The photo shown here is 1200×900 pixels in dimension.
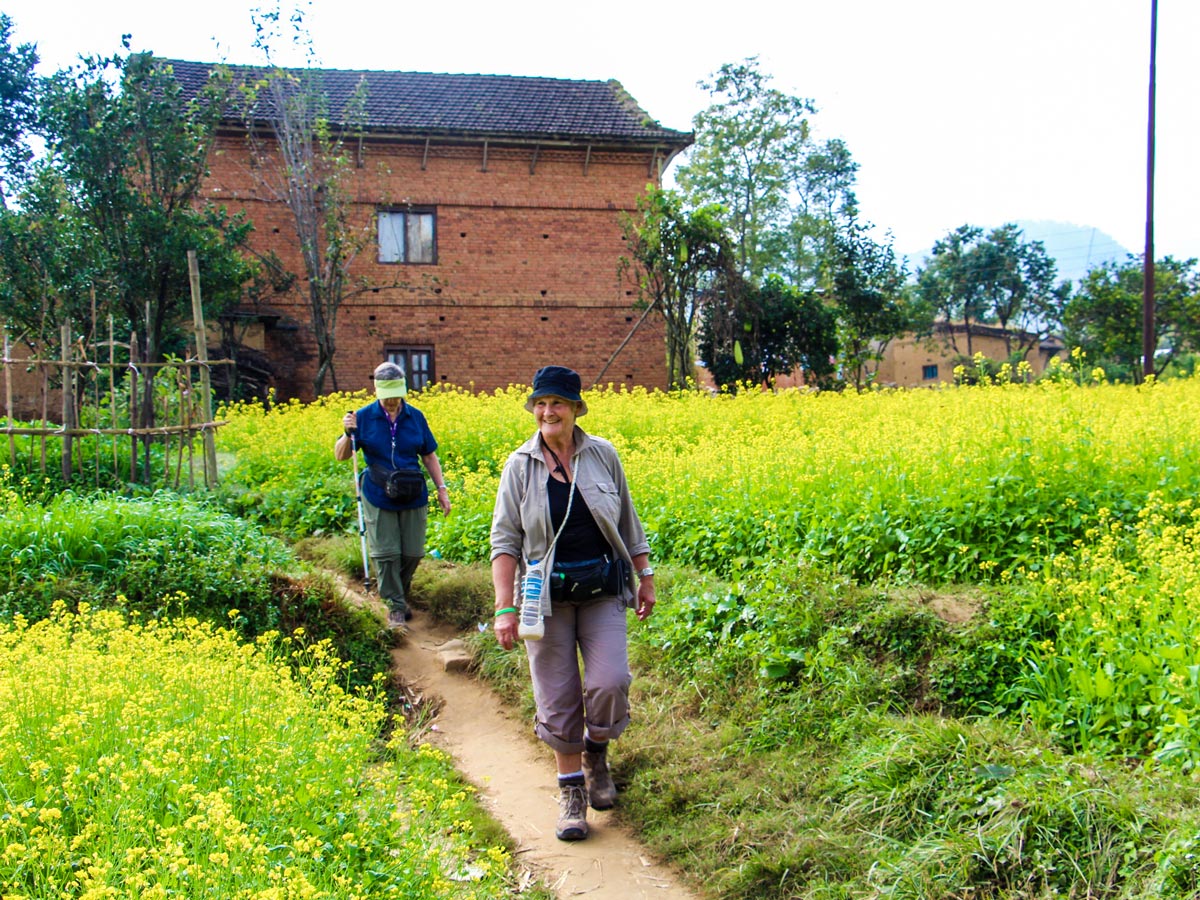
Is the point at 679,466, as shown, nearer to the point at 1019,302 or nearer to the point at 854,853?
the point at 854,853

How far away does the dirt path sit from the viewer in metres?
4.50

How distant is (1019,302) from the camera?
43.0m

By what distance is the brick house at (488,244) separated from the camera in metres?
22.2

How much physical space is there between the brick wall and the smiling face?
1747cm

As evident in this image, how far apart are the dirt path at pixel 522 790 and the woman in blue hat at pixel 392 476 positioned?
524mm

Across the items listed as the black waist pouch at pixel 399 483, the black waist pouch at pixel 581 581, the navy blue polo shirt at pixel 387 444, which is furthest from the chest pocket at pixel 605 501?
the navy blue polo shirt at pixel 387 444

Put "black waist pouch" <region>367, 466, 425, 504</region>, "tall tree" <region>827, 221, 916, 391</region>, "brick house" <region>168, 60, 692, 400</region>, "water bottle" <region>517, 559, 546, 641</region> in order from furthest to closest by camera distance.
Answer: "tall tree" <region>827, 221, 916, 391</region>
"brick house" <region>168, 60, 692, 400</region>
"black waist pouch" <region>367, 466, 425, 504</region>
"water bottle" <region>517, 559, 546, 641</region>

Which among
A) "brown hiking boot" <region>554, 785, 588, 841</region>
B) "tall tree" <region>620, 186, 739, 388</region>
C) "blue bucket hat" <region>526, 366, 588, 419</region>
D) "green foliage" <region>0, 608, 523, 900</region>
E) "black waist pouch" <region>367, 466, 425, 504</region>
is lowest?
"brown hiking boot" <region>554, 785, 588, 841</region>

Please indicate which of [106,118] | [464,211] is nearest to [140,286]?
[106,118]

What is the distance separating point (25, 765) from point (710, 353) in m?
19.7

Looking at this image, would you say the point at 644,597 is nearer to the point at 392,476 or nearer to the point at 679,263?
the point at 392,476

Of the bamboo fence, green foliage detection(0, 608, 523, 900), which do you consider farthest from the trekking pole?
the bamboo fence

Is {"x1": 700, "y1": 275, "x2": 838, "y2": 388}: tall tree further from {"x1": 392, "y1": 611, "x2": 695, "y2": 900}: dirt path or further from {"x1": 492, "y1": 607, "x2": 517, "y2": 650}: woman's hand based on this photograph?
{"x1": 492, "y1": 607, "x2": 517, "y2": 650}: woman's hand

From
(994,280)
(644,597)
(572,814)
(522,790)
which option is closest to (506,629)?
(644,597)
